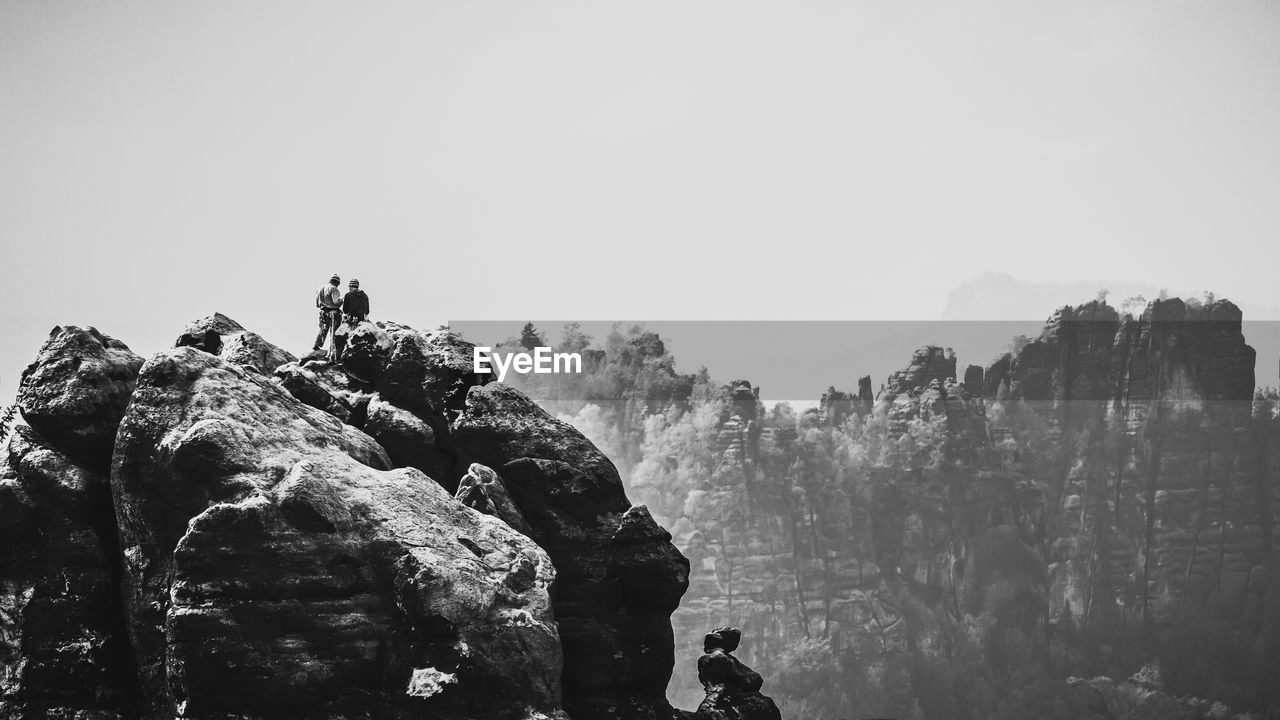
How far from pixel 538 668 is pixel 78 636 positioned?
8946mm

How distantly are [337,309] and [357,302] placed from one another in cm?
103

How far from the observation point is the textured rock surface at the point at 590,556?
99.0 ft

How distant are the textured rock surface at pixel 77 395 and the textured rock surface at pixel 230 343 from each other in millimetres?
4319

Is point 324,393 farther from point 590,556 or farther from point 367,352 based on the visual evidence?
point 590,556

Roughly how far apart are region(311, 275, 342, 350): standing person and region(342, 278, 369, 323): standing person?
1.63ft

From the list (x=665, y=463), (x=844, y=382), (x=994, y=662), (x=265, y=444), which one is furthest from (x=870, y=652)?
(x=265, y=444)

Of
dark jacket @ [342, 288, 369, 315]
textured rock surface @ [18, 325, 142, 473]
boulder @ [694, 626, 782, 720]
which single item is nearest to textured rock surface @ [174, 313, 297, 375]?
dark jacket @ [342, 288, 369, 315]

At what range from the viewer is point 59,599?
27406 millimetres

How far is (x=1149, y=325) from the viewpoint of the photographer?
6078 inches

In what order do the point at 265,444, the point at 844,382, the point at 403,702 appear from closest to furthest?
the point at 403,702 < the point at 265,444 < the point at 844,382

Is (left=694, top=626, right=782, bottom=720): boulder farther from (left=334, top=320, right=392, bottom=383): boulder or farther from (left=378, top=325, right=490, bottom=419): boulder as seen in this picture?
(left=334, top=320, right=392, bottom=383): boulder

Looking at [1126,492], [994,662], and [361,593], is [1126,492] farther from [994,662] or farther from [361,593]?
[361,593]

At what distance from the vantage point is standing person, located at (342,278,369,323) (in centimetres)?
3581

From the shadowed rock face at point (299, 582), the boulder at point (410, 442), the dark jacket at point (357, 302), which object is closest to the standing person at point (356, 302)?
the dark jacket at point (357, 302)
